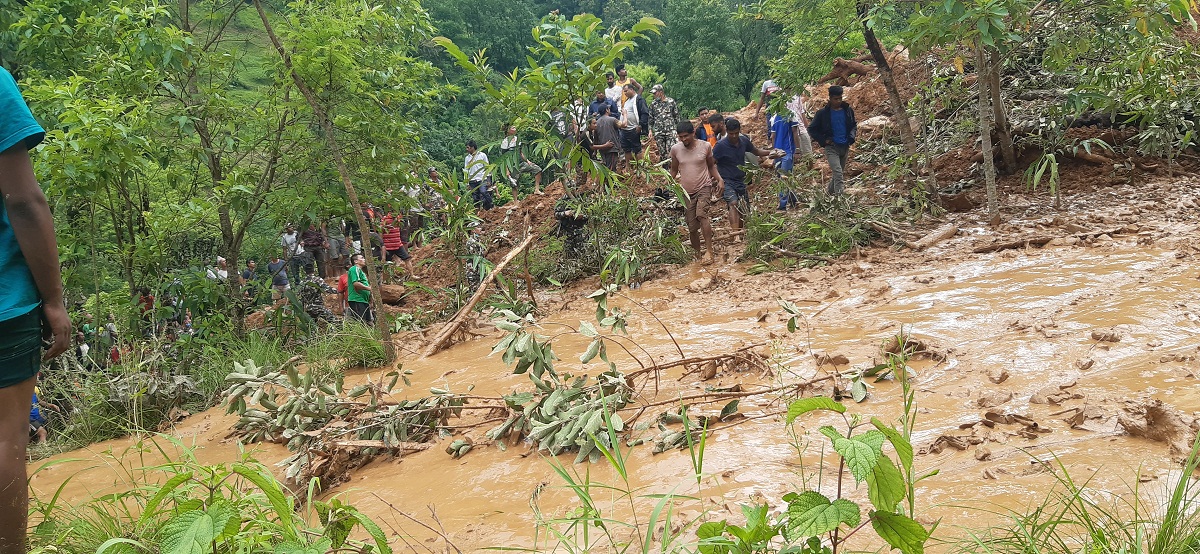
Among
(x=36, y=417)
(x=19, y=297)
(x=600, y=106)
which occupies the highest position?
(x=600, y=106)

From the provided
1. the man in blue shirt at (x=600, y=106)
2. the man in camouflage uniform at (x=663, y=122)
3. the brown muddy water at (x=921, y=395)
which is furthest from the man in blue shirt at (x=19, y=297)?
the man in camouflage uniform at (x=663, y=122)

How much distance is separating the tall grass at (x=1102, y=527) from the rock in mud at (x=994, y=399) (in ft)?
2.50

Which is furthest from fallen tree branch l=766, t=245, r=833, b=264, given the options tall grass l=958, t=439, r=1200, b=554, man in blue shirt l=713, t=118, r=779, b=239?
tall grass l=958, t=439, r=1200, b=554

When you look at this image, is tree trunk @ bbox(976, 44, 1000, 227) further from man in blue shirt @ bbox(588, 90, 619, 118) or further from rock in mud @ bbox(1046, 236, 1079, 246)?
man in blue shirt @ bbox(588, 90, 619, 118)

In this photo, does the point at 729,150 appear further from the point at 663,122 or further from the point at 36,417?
the point at 36,417

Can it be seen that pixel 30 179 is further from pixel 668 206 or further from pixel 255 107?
pixel 668 206

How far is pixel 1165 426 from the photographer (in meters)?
2.31

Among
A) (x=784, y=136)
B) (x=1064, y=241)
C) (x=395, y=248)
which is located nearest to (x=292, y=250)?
(x=395, y=248)

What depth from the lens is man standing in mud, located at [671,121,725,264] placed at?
833 centimetres

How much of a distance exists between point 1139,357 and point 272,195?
663cm

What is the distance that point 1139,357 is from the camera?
126 inches

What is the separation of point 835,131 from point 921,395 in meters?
6.17

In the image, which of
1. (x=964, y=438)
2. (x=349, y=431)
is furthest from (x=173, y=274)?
(x=964, y=438)

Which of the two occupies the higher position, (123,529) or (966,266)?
(123,529)
